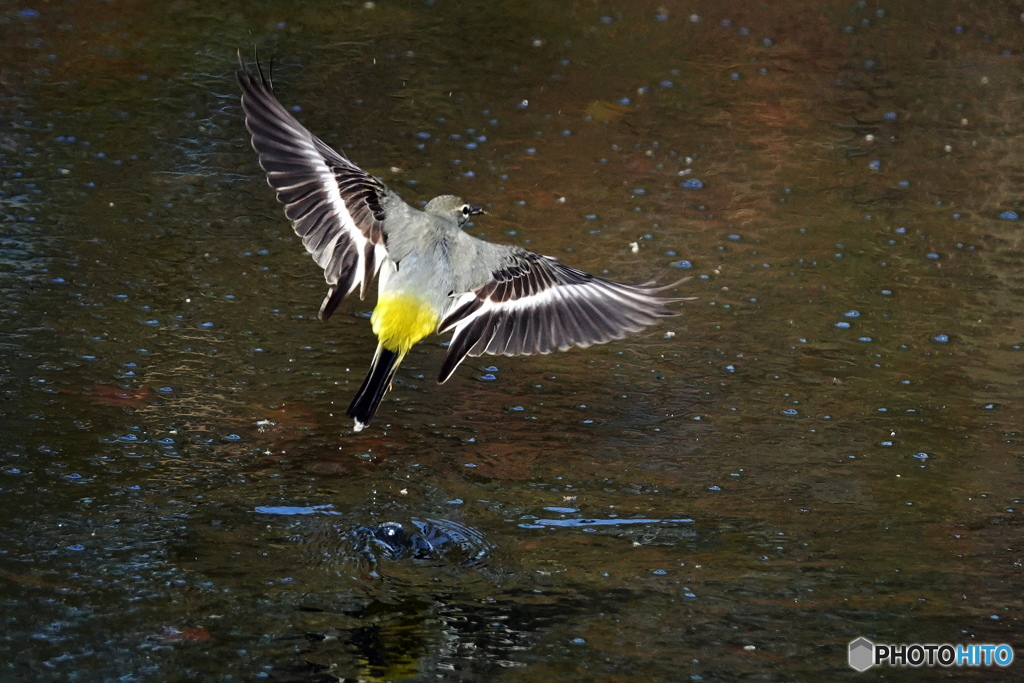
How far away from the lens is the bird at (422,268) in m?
4.33

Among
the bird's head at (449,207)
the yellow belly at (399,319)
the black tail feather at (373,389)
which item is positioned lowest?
the black tail feather at (373,389)

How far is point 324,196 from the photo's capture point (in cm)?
442

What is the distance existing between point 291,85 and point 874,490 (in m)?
4.03

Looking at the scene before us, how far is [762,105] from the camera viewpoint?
719 centimetres

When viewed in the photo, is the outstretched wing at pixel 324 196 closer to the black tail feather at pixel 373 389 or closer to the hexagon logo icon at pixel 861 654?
the black tail feather at pixel 373 389

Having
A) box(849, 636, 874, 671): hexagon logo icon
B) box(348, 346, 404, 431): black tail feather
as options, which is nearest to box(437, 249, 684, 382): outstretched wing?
box(348, 346, 404, 431): black tail feather

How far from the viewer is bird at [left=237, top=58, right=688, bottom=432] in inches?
171

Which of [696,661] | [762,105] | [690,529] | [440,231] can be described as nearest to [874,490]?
[690,529]

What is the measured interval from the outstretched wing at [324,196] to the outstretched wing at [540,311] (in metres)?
0.38

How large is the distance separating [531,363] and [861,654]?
2.02 metres

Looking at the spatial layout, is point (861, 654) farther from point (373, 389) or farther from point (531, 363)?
point (531, 363)

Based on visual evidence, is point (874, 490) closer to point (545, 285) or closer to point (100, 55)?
point (545, 285)

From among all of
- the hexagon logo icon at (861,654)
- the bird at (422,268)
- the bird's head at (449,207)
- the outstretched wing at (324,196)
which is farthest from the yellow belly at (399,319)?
the hexagon logo icon at (861,654)

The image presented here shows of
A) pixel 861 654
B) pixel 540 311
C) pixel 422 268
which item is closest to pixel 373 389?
pixel 422 268
